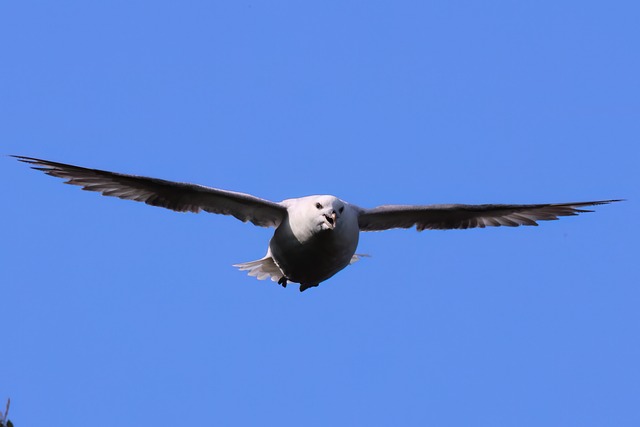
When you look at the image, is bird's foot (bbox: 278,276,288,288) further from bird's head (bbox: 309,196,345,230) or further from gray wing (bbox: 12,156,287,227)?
bird's head (bbox: 309,196,345,230)

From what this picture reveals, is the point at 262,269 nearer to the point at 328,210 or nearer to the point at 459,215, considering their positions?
the point at 459,215

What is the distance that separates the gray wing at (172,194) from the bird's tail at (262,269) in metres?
1.49

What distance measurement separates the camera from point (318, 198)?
12.4 metres

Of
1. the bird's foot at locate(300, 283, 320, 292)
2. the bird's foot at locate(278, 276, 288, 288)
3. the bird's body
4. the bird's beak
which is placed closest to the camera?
the bird's beak

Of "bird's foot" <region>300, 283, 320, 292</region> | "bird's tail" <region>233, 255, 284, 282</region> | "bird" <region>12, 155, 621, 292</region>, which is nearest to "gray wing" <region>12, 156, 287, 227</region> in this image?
"bird" <region>12, 155, 621, 292</region>

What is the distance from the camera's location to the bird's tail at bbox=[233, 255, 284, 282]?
15.1 meters

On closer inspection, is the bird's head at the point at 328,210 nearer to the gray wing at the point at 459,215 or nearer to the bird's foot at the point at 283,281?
the gray wing at the point at 459,215

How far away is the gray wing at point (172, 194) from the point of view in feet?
41.0

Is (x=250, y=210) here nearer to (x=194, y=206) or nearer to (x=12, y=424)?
(x=194, y=206)

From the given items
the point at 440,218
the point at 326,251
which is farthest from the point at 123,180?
the point at 440,218

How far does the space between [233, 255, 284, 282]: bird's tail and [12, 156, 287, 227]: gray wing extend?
1.49m

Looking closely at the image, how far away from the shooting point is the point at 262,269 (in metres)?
15.2

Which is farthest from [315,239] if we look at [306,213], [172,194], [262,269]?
[262,269]

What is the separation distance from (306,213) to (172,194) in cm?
179
